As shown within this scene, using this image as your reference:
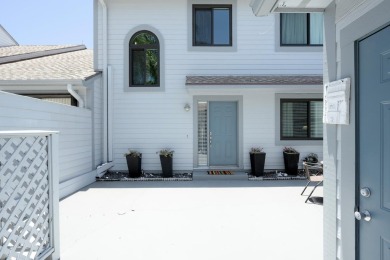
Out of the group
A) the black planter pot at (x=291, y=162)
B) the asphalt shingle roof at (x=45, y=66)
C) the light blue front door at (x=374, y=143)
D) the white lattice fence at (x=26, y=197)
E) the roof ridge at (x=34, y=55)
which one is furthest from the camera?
the roof ridge at (x=34, y=55)

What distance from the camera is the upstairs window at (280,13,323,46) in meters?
9.83

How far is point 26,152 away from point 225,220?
137 inches

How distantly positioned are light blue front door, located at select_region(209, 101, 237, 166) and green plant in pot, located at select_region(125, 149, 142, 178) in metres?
2.52

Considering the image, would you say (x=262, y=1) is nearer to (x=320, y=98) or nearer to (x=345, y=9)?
(x=345, y=9)

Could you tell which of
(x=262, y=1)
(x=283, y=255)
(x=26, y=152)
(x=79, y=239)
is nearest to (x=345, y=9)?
(x=262, y=1)

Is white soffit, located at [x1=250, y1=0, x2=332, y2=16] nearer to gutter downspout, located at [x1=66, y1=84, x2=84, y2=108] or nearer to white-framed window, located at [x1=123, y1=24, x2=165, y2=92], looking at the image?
gutter downspout, located at [x1=66, y1=84, x2=84, y2=108]

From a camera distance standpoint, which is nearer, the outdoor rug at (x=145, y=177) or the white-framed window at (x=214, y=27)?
the outdoor rug at (x=145, y=177)

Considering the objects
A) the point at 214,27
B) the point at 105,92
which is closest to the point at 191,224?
the point at 105,92

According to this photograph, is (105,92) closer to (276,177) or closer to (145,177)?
(145,177)

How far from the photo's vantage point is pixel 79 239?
4.36m

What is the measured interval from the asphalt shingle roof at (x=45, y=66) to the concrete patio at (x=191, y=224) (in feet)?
11.7

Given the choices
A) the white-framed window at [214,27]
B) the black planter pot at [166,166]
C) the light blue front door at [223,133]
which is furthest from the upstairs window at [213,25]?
the black planter pot at [166,166]

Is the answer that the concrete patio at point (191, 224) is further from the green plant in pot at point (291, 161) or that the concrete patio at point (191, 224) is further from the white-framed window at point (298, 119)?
the white-framed window at point (298, 119)

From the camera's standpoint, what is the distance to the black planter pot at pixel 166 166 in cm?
915
